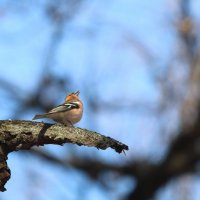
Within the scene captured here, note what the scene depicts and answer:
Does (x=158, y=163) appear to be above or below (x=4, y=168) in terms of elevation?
above

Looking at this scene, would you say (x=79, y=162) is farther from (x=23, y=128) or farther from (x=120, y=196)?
(x=23, y=128)

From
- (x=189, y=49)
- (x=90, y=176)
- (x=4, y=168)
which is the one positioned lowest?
(x=4, y=168)

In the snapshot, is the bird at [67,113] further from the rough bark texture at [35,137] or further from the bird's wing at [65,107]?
the rough bark texture at [35,137]

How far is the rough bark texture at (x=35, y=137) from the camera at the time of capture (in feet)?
8.69

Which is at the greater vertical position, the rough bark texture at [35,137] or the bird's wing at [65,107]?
the bird's wing at [65,107]

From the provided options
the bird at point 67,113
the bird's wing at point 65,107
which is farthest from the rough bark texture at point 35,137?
the bird's wing at point 65,107

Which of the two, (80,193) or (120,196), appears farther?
(80,193)

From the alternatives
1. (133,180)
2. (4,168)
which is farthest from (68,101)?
(4,168)

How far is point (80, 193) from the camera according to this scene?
6.84 meters

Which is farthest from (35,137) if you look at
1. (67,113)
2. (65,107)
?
(65,107)

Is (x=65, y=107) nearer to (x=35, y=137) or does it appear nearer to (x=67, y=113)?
(x=67, y=113)

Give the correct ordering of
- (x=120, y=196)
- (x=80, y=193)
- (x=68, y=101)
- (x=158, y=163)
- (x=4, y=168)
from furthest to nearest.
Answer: (x=80, y=193) → (x=120, y=196) → (x=158, y=163) → (x=68, y=101) → (x=4, y=168)

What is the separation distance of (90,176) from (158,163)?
0.78 meters

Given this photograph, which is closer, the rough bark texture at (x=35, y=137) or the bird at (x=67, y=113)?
the rough bark texture at (x=35, y=137)
